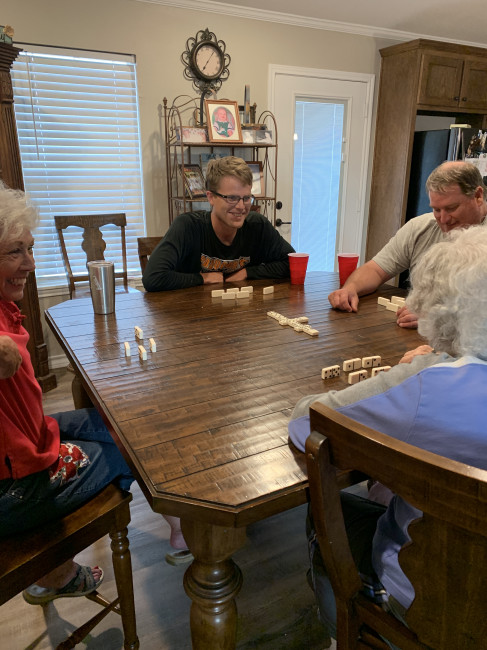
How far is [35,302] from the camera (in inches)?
116

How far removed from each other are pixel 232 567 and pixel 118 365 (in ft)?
2.16

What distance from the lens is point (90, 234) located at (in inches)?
129

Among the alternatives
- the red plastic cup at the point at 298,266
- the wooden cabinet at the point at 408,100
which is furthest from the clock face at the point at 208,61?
the red plastic cup at the point at 298,266

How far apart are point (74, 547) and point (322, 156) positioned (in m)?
3.78

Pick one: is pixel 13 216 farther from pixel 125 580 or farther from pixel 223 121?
pixel 223 121

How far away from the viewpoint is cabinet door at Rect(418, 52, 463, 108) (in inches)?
145

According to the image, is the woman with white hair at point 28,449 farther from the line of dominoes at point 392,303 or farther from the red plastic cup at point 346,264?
the red plastic cup at point 346,264

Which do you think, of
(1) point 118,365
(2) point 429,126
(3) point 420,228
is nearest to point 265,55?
(2) point 429,126

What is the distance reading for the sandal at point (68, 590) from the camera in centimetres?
133

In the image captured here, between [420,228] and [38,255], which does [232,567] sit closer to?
[420,228]

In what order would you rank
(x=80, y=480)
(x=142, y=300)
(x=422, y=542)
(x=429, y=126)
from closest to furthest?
(x=422, y=542) < (x=80, y=480) < (x=142, y=300) < (x=429, y=126)

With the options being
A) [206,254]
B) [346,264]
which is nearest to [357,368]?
[346,264]

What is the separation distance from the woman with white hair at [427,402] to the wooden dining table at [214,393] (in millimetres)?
131

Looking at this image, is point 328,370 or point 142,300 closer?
point 328,370
